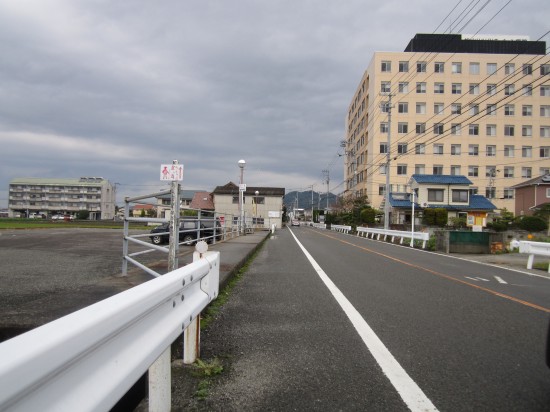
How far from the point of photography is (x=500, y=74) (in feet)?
212

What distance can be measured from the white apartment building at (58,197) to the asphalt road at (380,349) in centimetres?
12411

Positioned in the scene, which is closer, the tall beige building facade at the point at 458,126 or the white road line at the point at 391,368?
the white road line at the point at 391,368

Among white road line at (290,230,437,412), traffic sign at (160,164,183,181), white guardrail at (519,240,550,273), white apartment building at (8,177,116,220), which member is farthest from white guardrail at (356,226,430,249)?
white apartment building at (8,177,116,220)

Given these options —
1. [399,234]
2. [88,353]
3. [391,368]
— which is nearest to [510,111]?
[399,234]

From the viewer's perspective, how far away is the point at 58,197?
12244 centimetres

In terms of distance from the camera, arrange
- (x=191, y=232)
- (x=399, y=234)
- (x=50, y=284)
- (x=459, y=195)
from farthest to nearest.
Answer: (x=459, y=195)
(x=399, y=234)
(x=191, y=232)
(x=50, y=284)

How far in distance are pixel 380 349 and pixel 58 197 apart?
136m

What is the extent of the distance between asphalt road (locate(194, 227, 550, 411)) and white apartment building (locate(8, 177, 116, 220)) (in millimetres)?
124113

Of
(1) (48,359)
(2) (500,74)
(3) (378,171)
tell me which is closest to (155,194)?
(1) (48,359)

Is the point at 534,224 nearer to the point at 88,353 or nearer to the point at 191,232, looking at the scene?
the point at 191,232

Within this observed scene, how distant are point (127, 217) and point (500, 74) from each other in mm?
71909

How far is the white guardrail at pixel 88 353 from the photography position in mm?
1199

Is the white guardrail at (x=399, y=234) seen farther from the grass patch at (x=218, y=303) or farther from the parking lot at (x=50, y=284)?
the parking lot at (x=50, y=284)

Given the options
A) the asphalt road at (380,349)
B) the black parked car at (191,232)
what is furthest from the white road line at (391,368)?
the black parked car at (191,232)
